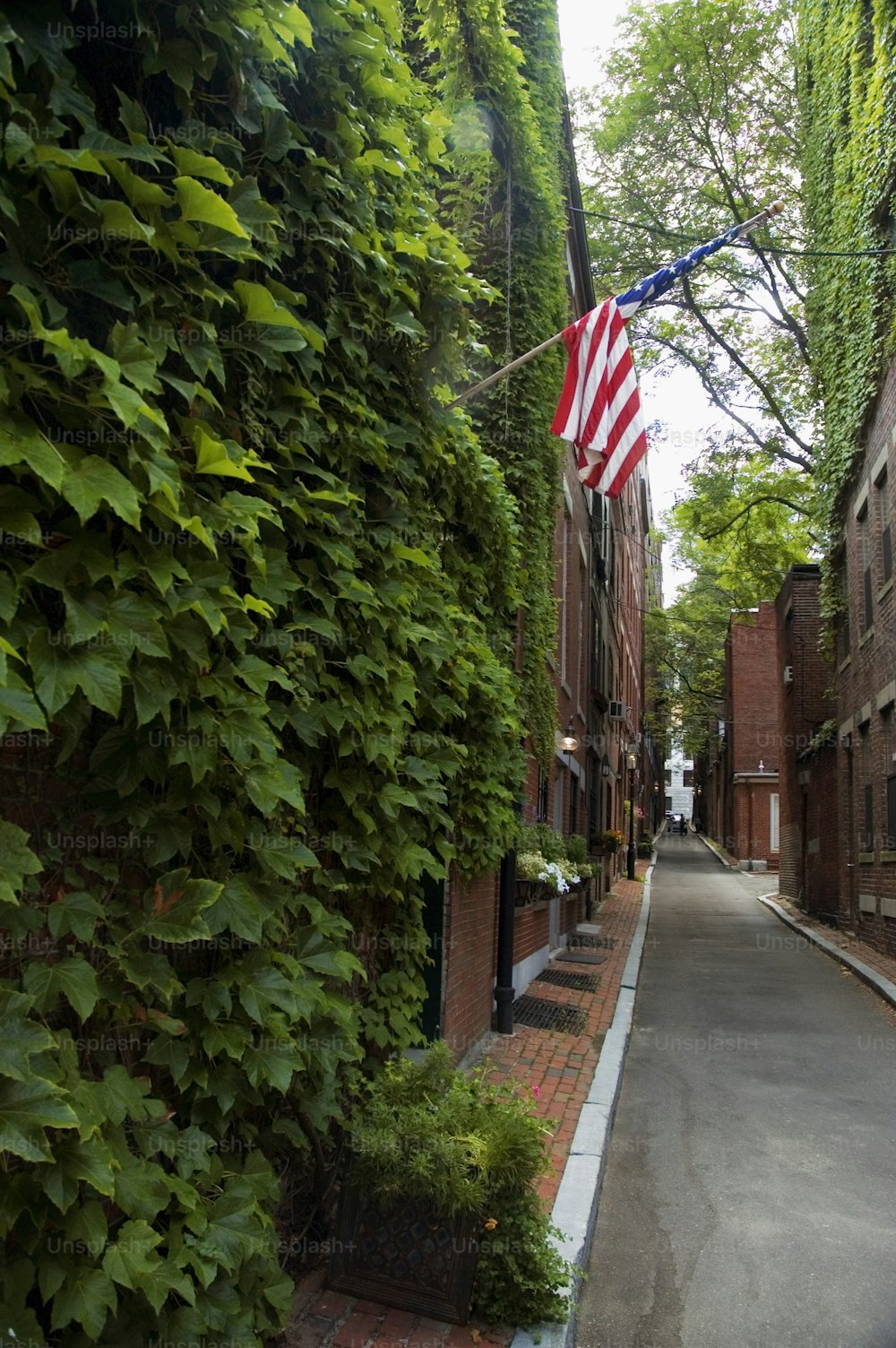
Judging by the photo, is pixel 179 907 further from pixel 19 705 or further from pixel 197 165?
pixel 197 165

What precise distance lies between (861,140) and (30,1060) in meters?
17.6

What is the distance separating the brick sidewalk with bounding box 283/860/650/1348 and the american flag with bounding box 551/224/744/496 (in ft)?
15.0

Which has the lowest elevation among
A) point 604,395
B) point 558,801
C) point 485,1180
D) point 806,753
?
point 485,1180

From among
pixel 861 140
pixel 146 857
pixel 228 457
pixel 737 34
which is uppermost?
pixel 737 34

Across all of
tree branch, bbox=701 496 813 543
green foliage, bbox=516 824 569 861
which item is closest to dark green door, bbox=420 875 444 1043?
green foliage, bbox=516 824 569 861

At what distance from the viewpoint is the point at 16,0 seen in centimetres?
218

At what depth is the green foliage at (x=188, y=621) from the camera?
222cm

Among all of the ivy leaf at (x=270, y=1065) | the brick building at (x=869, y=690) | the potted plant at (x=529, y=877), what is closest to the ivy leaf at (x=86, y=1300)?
the ivy leaf at (x=270, y=1065)

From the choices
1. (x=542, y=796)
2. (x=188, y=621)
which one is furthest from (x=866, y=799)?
(x=188, y=621)

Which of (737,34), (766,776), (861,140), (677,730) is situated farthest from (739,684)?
(861,140)

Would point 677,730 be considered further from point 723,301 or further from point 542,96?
point 542,96

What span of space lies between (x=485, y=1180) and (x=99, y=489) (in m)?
3.14

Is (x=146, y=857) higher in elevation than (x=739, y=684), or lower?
lower

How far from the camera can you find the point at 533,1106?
441 cm
